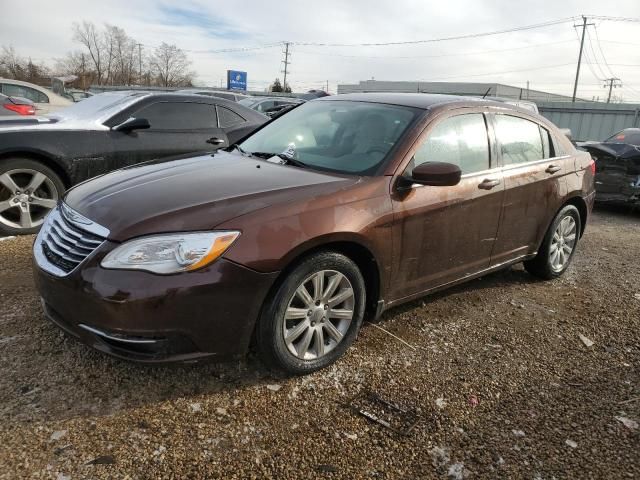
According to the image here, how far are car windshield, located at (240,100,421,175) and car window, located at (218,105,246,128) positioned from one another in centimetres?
244

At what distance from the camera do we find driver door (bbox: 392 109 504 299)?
3162 mm

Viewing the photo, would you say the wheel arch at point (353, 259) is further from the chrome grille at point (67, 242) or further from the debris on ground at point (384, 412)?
the chrome grille at point (67, 242)

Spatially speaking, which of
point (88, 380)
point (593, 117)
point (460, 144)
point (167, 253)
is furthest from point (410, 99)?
point (593, 117)

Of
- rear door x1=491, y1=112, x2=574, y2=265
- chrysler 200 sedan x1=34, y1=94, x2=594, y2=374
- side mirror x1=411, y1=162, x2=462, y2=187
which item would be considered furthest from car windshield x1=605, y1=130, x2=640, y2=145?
side mirror x1=411, y1=162, x2=462, y2=187

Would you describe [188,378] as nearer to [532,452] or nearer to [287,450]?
[287,450]

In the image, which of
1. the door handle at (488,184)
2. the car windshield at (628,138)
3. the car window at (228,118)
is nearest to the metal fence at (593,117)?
the car windshield at (628,138)

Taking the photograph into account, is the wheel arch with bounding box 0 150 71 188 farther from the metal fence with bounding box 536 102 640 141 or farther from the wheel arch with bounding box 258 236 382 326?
the metal fence with bounding box 536 102 640 141

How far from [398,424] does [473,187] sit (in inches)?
69.4

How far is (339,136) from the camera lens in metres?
3.54

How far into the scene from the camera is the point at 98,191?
2.90 meters

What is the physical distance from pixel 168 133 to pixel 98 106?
896 millimetres

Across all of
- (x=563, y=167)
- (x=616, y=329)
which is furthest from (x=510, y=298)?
(x=563, y=167)

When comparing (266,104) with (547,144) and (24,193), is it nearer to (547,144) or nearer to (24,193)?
(24,193)

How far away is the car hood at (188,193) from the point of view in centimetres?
247
